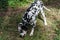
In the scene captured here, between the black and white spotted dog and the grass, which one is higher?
the black and white spotted dog

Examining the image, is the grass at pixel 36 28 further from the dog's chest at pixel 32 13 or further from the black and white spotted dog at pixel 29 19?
the dog's chest at pixel 32 13

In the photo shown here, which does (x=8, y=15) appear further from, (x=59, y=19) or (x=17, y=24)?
(x=59, y=19)

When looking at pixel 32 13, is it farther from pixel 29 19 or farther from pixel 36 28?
pixel 36 28

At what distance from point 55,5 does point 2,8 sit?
211 cm

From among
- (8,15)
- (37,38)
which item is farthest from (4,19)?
(37,38)

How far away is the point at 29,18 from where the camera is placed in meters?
7.56

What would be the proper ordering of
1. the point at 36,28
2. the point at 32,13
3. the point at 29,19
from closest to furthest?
the point at 29,19
the point at 32,13
the point at 36,28

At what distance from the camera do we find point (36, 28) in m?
7.89

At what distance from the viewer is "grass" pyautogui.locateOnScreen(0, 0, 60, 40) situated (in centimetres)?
766

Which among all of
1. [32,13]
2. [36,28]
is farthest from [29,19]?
[36,28]

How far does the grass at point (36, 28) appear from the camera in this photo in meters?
7.66

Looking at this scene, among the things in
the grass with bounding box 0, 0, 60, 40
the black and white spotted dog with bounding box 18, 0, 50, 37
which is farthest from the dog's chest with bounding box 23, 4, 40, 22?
the grass with bounding box 0, 0, 60, 40

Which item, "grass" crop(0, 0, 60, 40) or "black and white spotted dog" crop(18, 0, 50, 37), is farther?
"grass" crop(0, 0, 60, 40)

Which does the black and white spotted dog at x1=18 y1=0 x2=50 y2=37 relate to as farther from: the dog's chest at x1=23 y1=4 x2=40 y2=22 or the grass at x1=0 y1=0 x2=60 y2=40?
the grass at x1=0 y1=0 x2=60 y2=40
